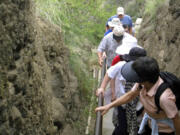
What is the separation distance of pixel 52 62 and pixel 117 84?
6.14ft

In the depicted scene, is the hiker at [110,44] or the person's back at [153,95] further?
the hiker at [110,44]

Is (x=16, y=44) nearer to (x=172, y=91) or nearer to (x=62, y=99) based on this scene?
(x=172, y=91)

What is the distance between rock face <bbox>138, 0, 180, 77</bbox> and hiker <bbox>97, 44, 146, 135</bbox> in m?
1.80

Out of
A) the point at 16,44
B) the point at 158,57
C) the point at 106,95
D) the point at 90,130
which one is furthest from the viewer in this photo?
the point at 158,57

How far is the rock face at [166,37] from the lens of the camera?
592 centimetres

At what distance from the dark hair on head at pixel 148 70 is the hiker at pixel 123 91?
34.8 inches

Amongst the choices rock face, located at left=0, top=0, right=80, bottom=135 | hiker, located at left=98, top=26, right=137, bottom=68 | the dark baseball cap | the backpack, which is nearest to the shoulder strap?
the backpack

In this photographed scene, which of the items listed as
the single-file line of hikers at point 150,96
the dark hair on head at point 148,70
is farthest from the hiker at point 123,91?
the dark hair on head at point 148,70

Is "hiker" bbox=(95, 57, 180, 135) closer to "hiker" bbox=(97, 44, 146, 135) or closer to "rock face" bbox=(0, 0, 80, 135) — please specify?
"hiker" bbox=(97, 44, 146, 135)

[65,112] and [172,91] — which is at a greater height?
[172,91]

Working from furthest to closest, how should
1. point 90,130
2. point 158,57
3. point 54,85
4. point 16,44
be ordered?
point 158,57, point 90,130, point 54,85, point 16,44

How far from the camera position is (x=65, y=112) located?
5.35 m

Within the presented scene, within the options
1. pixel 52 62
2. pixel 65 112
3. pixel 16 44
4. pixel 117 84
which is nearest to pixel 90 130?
pixel 65 112

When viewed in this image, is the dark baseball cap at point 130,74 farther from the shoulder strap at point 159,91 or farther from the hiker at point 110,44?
the hiker at point 110,44
